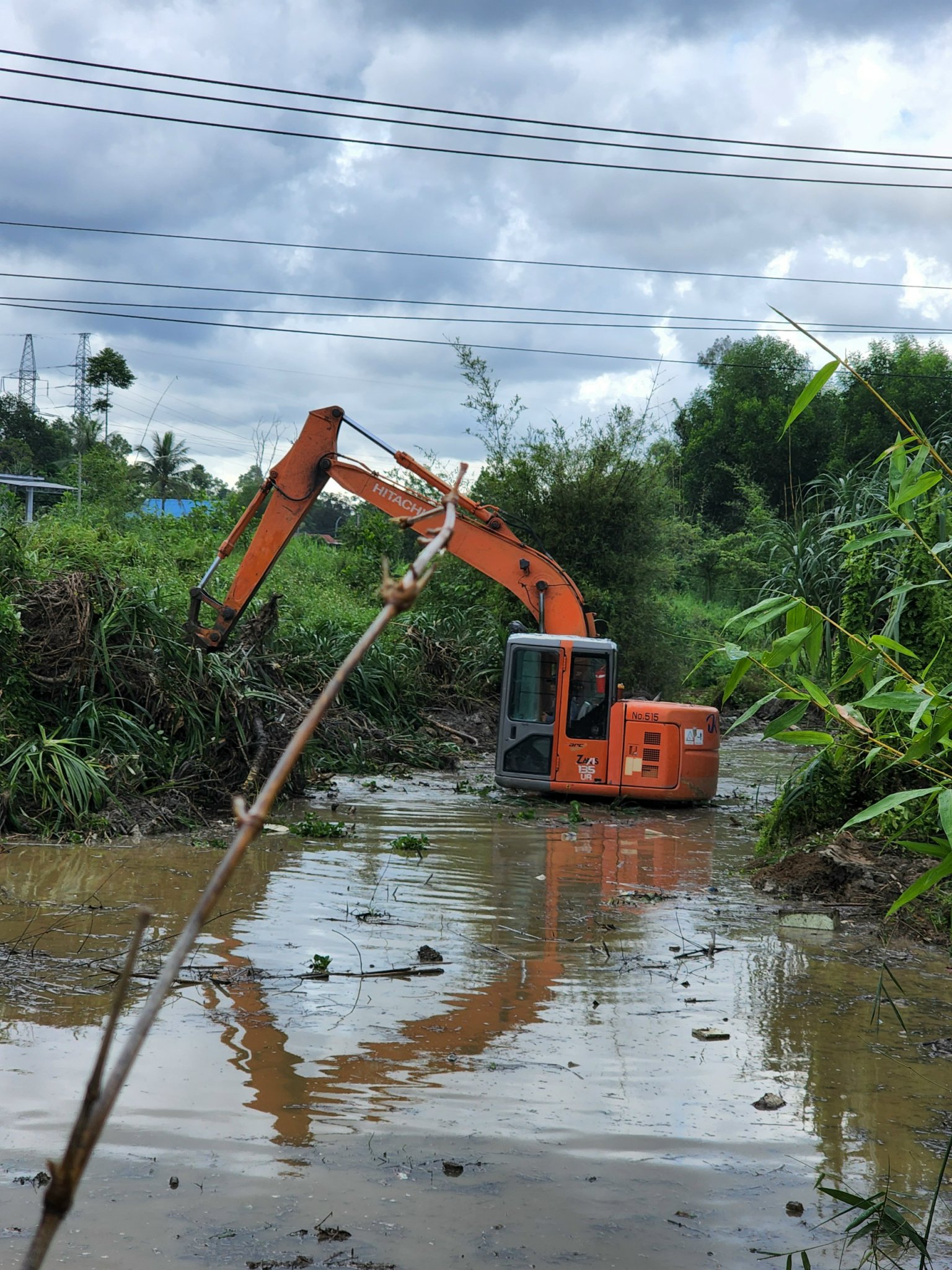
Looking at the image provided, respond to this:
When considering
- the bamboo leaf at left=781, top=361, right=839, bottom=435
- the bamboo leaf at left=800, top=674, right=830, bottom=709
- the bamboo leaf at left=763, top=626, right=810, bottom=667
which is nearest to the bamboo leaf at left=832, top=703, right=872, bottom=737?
the bamboo leaf at left=800, top=674, right=830, bottom=709

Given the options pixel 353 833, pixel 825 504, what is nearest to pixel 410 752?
pixel 353 833

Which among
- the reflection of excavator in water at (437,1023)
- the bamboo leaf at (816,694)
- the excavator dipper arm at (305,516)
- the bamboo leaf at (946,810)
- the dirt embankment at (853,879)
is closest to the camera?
the bamboo leaf at (946,810)

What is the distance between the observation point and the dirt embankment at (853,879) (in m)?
8.16

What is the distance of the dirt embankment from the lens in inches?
321

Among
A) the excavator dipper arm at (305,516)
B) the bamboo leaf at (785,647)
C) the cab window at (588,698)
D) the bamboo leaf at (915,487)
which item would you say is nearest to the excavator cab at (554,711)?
the cab window at (588,698)

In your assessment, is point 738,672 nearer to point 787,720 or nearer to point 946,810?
point 787,720

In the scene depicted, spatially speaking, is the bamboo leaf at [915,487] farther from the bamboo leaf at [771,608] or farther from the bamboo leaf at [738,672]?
the bamboo leaf at [738,672]

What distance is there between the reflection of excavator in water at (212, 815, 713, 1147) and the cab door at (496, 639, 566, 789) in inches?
132

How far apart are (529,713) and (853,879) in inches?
200

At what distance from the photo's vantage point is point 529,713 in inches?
517

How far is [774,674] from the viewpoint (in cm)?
259

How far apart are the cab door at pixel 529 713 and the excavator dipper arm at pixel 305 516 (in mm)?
745

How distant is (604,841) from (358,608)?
1125 centimetres

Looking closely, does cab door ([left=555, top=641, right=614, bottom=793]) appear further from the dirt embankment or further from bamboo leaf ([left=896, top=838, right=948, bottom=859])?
bamboo leaf ([left=896, top=838, right=948, bottom=859])
